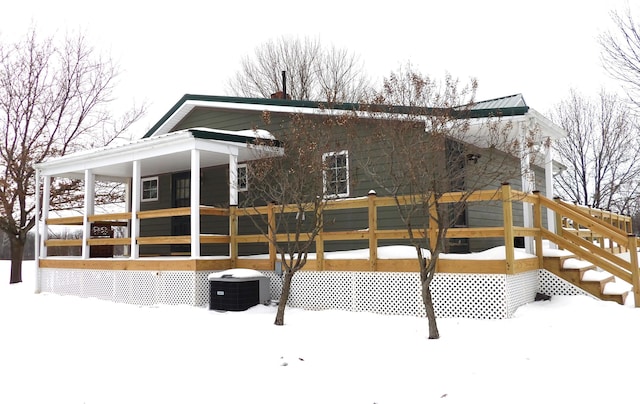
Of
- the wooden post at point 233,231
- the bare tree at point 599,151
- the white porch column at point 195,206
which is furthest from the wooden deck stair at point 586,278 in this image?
the bare tree at point 599,151

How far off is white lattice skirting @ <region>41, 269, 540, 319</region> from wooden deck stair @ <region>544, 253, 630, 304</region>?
1.19 feet

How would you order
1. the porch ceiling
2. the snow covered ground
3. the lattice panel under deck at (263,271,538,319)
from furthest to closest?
the porch ceiling < the lattice panel under deck at (263,271,538,319) < the snow covered ground

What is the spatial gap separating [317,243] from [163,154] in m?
3.99

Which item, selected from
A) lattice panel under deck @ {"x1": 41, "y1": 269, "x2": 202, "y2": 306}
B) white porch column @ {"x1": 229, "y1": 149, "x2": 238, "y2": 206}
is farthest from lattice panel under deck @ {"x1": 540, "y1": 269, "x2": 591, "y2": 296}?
lattice panel under deck @ {"x1": 41, "y1": 269, "x2": 202, "y2": 306}

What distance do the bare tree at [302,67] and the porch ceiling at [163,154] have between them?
18.2 m

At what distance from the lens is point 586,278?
25.7 feet

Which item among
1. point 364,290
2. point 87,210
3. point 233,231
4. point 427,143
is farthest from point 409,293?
point 87,210

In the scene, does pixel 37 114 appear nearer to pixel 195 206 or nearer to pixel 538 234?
pixel 195 206

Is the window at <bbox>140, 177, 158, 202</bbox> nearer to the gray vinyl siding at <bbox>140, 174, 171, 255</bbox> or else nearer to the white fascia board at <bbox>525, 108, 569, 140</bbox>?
the gray vinyl siding at <bbox>140, 174, 171, 255</bbox>

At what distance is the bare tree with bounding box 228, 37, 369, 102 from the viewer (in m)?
30.6

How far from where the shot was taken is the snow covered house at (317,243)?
302 inches

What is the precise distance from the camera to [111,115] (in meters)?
19.5

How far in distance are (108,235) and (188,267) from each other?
4310mm

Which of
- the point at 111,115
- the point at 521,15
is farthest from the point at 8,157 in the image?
the point at 521,15
